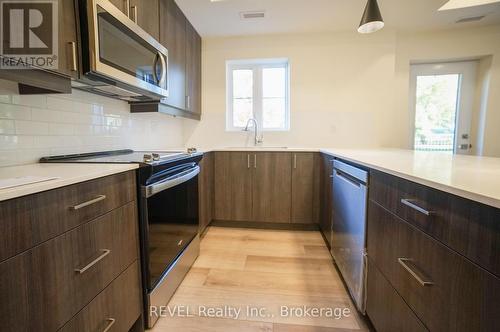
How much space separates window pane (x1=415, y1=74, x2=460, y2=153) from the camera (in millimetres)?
3119

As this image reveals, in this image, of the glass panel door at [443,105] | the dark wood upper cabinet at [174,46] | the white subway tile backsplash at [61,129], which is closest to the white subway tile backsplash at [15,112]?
the white subway tile backsplash at [61,129]

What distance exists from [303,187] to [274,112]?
3.92 feet

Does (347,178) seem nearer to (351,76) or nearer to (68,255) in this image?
(68,255)

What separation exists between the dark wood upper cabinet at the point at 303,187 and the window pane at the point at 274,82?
43.6 inches

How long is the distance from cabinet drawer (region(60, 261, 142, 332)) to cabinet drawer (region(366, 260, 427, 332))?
120 cm

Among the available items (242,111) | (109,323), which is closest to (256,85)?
(242,111)

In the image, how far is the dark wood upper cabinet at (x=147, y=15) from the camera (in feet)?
5.20

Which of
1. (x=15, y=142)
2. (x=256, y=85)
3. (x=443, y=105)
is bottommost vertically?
(x=15, y=142)

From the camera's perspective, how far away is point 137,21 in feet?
5.41

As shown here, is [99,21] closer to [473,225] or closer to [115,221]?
[115,221]

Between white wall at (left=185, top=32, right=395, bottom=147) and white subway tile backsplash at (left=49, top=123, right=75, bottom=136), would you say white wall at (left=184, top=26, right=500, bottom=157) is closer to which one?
white wall at (left=185, top=32, right=395, bottom=147)

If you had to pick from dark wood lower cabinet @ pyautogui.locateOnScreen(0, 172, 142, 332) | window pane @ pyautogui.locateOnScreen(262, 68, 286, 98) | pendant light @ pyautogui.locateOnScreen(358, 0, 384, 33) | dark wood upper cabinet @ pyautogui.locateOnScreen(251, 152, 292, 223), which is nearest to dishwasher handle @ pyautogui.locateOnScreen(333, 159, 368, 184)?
dark wood upper cabinet @ pyautogui.locateOnScreen(251, 152, 292, 223)

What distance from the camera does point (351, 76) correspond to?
305cm

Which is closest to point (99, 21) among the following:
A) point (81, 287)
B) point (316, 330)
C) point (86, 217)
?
point (86, 217)
